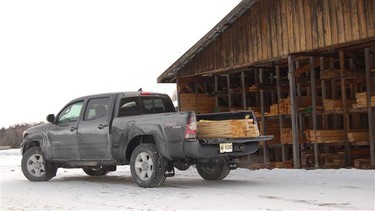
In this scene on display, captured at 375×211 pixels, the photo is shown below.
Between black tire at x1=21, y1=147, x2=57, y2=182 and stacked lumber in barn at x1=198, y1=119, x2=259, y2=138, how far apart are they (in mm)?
4340

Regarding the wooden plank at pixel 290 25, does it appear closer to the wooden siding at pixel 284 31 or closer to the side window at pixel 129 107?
the wooden siding at pixel 284 31

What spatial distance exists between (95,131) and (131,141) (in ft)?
3.56

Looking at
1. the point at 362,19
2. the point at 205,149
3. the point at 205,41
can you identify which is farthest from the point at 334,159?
the point at 205,149

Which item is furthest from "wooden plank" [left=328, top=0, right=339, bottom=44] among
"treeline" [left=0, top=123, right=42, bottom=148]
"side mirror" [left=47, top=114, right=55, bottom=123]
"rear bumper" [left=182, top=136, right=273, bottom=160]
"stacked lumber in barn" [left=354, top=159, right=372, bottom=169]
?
"treeline" [left=0, top=123, right=42, bottom=148]

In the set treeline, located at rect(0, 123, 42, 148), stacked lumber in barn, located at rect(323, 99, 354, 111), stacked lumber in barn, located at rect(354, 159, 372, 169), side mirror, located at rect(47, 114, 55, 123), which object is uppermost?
side mirror, located at rect(47, 114, 55, 123)

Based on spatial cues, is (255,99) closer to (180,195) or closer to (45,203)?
(180,195)

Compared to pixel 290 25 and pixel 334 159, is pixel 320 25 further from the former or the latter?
pixel 334 159

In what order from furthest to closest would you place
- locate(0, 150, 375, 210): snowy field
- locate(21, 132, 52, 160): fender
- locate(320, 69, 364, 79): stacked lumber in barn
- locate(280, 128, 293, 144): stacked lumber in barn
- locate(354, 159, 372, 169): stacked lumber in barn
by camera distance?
locate(280, 128, 293, 144): stacked lumber in barn < locate(320, 69, 364, 79): stacked lumber in barn < locate(354, 159, 372, 169): stacked lumber in barn < locate(21, 132, 52, 160): fender < locate(0, 150, 375, 210): snowy field

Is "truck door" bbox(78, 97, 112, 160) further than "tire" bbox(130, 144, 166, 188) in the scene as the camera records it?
Yes

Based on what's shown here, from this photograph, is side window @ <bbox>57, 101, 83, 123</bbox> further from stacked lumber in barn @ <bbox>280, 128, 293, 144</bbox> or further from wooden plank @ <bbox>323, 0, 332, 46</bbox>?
stacked lumber in barn @ <bbox>280, 128, 293, 144</bbox>

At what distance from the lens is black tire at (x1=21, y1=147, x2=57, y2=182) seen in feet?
43.1

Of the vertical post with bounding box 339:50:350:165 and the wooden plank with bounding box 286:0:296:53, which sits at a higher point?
the wooden plank with bounding box 286:0:296:53

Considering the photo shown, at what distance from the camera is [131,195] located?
9.66 metres

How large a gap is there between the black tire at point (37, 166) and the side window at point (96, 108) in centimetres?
181
